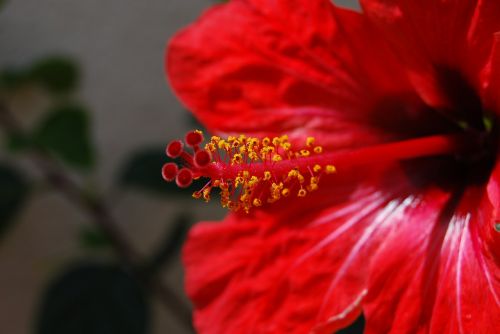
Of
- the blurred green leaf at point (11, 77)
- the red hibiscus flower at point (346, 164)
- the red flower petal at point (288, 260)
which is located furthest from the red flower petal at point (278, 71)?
the blurred green leaf at point (11, 77)

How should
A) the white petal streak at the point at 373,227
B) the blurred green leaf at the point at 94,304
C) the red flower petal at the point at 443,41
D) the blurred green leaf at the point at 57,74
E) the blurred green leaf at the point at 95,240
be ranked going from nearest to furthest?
the red flower petal at the point at 443,41 → the white petal streak at the point at 373,227 → the blurred green leaf at the point at 94,304 → the blurred green leaf at the point at 95,240 → the blurred green leaf at the point at 57,74


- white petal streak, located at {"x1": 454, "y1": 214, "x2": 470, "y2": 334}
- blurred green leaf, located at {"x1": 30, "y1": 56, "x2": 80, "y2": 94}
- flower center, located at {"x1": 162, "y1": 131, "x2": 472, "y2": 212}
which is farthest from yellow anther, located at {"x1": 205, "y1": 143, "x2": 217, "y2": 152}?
blurred green leaf, located at {"x1": 30, "y1": 56, "x2": 80, "y2": 94}

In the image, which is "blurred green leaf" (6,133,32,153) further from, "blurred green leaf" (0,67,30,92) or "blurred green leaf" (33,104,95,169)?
"blurred green leaf" (0,67,30,92)

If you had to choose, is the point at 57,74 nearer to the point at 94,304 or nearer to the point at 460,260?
the point at 94,304

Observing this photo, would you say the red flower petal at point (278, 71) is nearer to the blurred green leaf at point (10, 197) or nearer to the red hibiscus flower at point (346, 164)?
the red hibiscus flower at point (346, 164)

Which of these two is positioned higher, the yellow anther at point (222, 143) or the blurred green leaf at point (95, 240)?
the yellow anther at point (222, 143)
